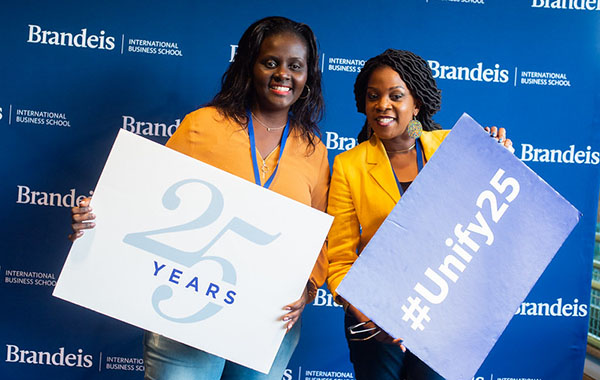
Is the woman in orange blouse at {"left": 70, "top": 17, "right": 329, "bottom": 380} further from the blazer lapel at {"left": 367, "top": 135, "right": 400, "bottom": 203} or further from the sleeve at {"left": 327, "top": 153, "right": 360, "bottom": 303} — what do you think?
the blazer lapel at {"left": 367, "top": 135, "right": 400, "bottom": 203}

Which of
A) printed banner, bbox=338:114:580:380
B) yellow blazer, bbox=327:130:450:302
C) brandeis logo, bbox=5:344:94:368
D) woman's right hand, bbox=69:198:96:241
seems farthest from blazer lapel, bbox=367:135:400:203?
brandeis logo, bbox=5:344:94:368

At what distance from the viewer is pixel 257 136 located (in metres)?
1.40

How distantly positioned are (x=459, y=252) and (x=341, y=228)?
0.36 meters

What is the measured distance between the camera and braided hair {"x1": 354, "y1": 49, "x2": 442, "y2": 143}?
1.37m

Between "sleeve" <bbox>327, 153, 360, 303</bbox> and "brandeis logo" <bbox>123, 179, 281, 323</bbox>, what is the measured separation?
10.4 inches

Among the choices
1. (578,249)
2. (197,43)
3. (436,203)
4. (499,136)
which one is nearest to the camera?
(436,203)

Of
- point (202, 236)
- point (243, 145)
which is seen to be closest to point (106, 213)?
point (202, 236)

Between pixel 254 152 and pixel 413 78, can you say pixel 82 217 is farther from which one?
pixel 413 78

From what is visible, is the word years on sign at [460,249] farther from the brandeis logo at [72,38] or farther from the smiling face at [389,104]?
the brandeis logo at [72,38]

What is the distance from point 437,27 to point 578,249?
1.43 metres

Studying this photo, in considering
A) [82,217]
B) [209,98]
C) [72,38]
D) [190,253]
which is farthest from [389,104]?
[72,38]

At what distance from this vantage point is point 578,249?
2486 mm

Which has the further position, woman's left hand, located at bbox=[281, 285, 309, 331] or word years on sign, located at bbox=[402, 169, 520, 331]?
woman's left hand, located at bbox=[281, 285, 309, 331]

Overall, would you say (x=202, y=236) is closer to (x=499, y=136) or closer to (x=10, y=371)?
(x=499, y=136)
